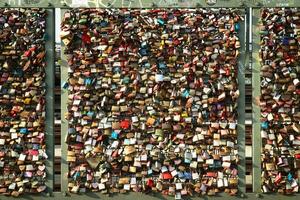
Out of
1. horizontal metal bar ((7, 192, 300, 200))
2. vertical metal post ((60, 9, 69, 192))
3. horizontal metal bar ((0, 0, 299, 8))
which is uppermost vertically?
horizontal metal bar ((0, 0, 299, 8))

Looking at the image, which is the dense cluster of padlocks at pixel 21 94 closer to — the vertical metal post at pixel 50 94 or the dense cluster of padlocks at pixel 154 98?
the vertical metal post at pixel 50 94

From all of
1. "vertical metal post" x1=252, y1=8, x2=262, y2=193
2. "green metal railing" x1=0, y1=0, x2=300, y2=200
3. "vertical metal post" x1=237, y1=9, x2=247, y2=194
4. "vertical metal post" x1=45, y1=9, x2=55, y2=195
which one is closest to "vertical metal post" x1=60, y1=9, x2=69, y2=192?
"green metal railing" x1=0, y1=0, x2=300, y2=200

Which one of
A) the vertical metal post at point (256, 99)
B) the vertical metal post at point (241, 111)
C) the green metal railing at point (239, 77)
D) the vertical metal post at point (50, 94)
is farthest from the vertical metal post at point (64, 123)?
the vertical metal post at point (256, 99)

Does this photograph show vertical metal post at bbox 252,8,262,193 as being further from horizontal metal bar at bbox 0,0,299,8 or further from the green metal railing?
horizontal metal bar at bbox 0,0,299,8

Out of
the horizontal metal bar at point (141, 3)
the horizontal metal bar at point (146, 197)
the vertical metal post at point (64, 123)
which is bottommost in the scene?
the horizontal metal bar at point (146, 197)

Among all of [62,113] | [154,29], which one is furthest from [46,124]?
[154,29]

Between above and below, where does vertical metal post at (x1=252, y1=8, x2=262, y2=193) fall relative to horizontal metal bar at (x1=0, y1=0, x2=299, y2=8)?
below
